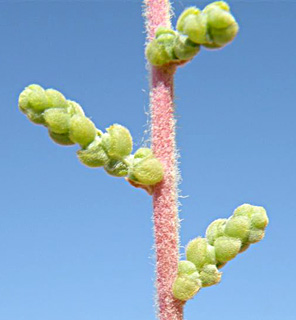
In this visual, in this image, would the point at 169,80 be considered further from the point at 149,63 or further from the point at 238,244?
the point at 238,244

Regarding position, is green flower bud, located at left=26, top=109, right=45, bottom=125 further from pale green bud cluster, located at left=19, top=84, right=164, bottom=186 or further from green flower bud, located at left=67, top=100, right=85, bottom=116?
green flower bud, located at left=67, top=100, right=85, bottom=116

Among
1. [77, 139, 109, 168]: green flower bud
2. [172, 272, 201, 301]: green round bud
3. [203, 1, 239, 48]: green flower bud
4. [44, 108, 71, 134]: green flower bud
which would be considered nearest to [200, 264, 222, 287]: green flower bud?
[172, 272, 201, 301]: green round bud

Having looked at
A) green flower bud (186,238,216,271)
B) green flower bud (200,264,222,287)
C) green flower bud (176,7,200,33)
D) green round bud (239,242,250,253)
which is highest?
green flower bud (176,7,200,33)

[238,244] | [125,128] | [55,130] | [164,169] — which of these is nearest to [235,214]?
[238,244]

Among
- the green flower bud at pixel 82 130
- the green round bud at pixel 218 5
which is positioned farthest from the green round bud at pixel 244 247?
the green round bud at pixel 218 5

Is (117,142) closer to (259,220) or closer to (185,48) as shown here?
(185,48)

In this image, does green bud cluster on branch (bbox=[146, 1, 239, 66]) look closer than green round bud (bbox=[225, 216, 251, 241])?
Yes
